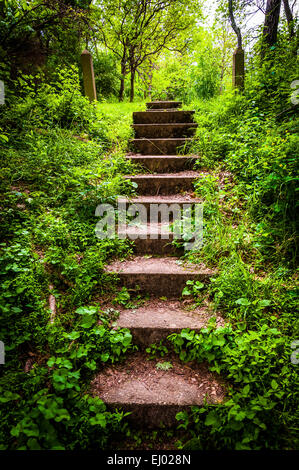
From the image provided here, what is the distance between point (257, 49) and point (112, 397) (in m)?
7.14

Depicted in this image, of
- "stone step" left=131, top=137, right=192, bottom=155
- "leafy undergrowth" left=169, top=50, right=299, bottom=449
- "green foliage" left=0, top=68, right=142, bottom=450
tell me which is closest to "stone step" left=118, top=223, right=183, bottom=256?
"green foliage" left=0, top=68, right=142, bottom=450

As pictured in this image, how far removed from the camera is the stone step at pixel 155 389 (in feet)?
5.16

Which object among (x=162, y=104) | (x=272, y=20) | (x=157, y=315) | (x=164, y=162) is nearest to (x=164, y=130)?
(x=164, y=162)

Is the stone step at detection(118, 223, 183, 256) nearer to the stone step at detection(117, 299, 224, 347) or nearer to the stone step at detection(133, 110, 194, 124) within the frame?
the stone step at detection(117, 299, 224, 347)

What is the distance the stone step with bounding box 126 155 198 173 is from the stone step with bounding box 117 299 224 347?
97.9 inches

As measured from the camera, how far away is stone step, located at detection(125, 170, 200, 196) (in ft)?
11.5

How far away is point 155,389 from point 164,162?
10.7 ft

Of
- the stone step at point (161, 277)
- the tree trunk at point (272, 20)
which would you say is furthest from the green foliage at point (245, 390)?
the tree trunk at point (272, 20)

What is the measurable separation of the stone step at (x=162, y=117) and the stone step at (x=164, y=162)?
1616mm

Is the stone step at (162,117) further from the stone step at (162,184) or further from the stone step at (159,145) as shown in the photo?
the stone step at (162,184)

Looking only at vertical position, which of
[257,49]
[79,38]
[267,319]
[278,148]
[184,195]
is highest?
[79,38]
